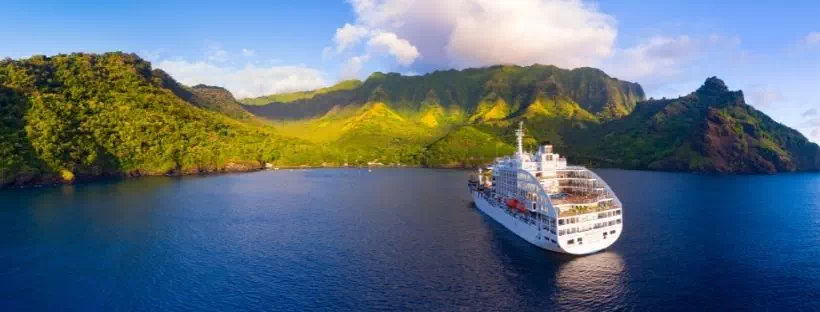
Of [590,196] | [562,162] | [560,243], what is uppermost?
[562,162]

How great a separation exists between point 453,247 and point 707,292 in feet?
123

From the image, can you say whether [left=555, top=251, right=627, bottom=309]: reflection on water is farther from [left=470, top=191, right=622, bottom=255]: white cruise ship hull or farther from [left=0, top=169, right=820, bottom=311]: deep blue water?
[left=470, top=191, right=622, bottom=255]: white cruise ship hull

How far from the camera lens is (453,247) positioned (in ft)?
262

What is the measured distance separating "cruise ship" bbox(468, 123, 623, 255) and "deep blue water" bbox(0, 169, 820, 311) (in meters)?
2.43

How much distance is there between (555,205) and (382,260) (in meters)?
28.3

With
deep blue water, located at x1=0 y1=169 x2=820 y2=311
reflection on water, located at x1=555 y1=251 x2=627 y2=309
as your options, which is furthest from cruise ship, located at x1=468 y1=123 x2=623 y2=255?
reflection on water, located at x1=555 y1=251 x2=627 y2=309

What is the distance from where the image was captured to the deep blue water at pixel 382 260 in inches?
2156

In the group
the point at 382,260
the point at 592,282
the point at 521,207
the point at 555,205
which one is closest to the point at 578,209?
the point at 555,205

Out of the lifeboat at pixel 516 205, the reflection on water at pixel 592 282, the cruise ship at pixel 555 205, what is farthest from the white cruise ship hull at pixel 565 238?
the lifeboat at pixel 516 205

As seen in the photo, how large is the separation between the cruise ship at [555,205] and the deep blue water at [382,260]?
2435mm

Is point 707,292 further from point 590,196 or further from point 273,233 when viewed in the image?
point 273,233

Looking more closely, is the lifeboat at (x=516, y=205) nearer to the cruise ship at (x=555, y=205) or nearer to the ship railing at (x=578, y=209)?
the cruise ship at (x=555, y=205)

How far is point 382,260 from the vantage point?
72.0 m

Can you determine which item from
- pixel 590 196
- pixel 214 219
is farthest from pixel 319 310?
pixel 214 219
